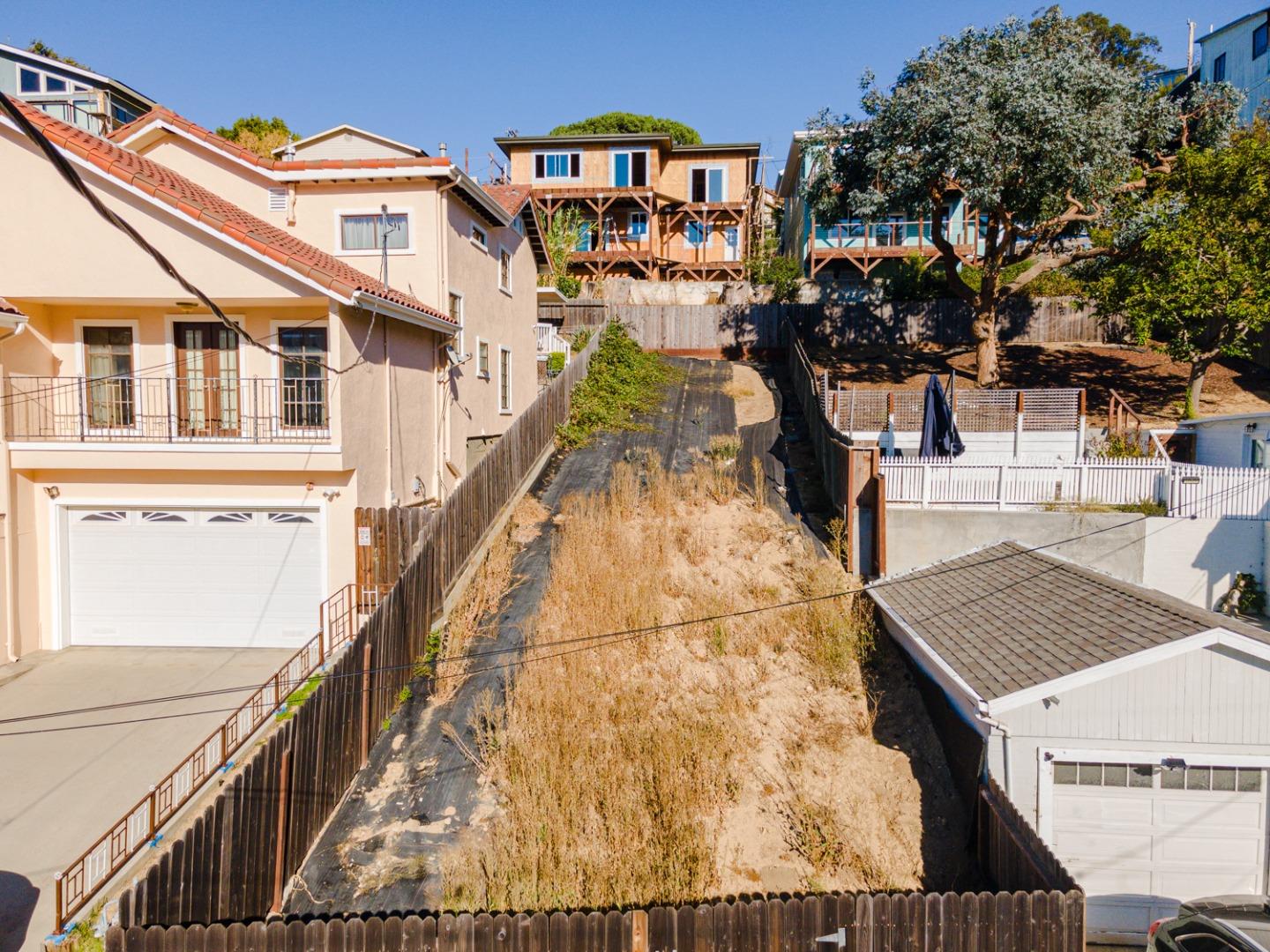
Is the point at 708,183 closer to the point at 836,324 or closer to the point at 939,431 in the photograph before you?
the point at 836,324

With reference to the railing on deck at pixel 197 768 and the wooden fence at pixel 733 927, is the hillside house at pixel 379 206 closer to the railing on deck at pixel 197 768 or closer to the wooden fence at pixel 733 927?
the railing on deck at pixel 197 768

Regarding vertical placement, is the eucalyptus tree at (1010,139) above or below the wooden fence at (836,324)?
above

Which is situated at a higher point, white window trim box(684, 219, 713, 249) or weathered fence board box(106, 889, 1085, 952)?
white window trim box(684, 219, 713, 249)

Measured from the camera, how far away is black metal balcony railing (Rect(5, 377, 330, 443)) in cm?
1316

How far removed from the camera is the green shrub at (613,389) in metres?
23.4

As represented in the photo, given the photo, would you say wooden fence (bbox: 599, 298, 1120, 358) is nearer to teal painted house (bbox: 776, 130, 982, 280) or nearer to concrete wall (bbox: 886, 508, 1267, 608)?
teal painted house (bbox: 776, 130, 982, 280)

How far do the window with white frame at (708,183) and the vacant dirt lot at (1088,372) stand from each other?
13.6 m

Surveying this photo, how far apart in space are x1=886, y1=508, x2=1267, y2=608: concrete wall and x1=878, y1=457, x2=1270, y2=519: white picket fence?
44 cm

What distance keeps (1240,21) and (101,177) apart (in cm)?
4309

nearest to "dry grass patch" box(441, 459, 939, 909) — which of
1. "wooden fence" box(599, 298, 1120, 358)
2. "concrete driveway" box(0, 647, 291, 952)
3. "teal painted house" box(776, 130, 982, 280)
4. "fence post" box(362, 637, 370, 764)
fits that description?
"fence post" box(362, 637, 370, 764)

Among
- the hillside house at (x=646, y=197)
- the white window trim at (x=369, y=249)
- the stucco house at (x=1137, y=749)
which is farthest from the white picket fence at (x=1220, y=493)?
the hillside house at (x=646, y=197)

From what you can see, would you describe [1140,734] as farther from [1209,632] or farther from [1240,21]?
[1240,21]

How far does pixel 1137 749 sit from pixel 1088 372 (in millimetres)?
21075

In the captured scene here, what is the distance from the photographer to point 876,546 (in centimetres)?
1457
